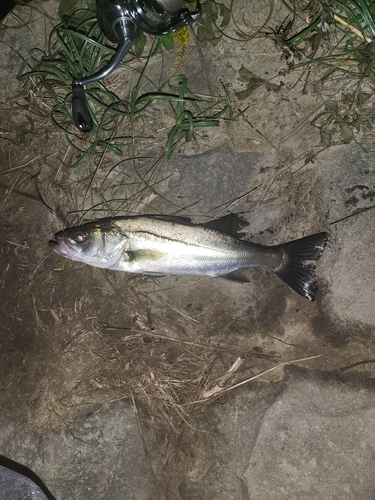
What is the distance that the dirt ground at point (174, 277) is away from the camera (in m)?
3.07

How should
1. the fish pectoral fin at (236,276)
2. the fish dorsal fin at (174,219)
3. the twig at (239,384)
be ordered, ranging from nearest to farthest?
1. the fish dorsal fin at (174,219)
2. the fish pectoral fin at (236,276)
3. the twig at (239,384)

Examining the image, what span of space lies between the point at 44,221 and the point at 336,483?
10.8 feet

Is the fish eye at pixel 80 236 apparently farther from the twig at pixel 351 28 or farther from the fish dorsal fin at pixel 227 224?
the twig at pixel 351 28

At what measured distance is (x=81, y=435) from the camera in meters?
3.29

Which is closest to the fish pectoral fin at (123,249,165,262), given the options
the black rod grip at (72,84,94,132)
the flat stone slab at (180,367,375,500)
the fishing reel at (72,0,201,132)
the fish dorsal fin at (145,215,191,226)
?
the fish dorsal fin at (145,215,191,226)

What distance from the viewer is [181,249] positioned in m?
2.83

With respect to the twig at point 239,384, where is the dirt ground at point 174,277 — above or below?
above

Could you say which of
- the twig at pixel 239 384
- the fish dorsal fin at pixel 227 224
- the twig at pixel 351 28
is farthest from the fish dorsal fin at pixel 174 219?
the twig at pixel 351 28

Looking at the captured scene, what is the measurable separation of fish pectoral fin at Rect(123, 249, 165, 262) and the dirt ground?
497 millimetres

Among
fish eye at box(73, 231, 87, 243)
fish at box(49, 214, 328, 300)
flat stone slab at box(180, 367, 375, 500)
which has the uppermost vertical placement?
fish eye at box(73, 231, 87, 243)

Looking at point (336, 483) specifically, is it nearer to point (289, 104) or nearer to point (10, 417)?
point (10, 417)

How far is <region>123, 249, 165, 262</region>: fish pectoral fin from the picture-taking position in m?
2.82

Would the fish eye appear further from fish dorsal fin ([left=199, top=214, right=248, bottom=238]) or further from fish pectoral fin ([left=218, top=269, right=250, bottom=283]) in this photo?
fish pectoral fin ([left=218, top=269, right=250, bottom=283])

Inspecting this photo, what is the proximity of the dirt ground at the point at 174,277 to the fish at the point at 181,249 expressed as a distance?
0.74 feet
